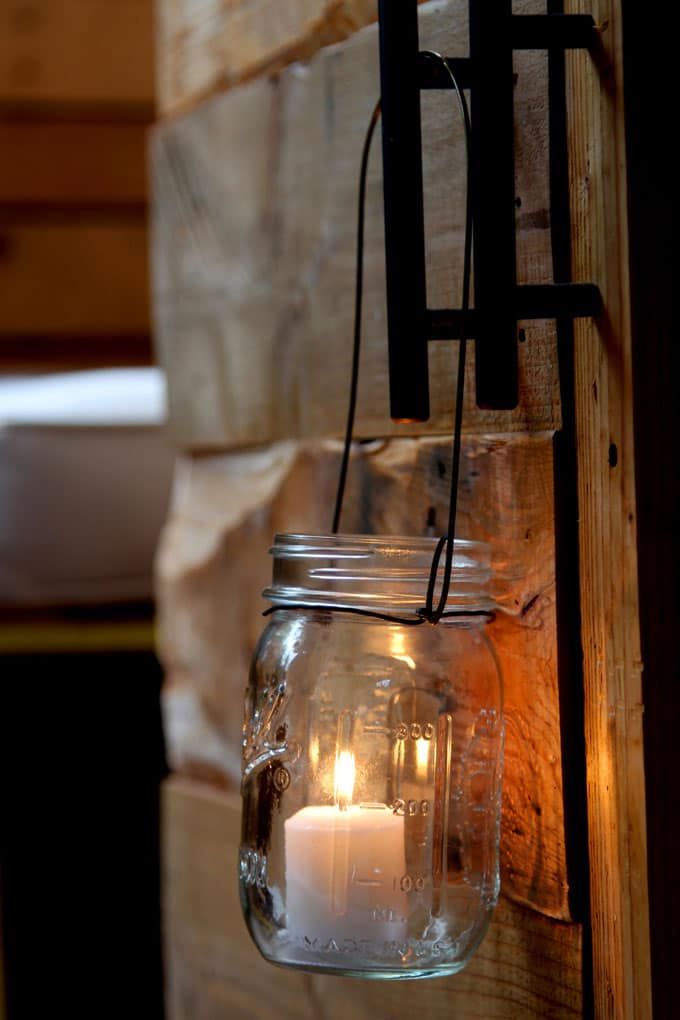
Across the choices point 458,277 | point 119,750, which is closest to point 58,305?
point 119,750

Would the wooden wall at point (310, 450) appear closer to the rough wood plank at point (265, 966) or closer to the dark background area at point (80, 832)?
the rough wood plank at point (265, 966)

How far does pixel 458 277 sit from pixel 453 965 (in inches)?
16.6

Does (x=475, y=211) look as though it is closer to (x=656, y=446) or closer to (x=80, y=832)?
(x=656, y=446)

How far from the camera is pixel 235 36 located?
42.8 inches

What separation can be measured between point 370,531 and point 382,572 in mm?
193

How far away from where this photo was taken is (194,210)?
1.17 metres

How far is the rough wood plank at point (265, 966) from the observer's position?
29.7 inches

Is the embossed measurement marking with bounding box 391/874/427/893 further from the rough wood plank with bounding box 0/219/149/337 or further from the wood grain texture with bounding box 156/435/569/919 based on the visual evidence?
the rough wood plank with bounding box 0/219/149/337

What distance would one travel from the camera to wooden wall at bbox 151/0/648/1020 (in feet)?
2.42

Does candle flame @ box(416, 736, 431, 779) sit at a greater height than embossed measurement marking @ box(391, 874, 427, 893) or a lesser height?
greater

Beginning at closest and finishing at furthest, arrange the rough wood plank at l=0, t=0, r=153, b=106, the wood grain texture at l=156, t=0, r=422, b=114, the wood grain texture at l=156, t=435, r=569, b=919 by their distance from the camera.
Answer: the wood grain texture at l=156, t=435, r=569, b=919
the wood grain texture at l=156, t=0, r=422, b=114
the rough wood plank at l=0, t=0, r=153, b=106

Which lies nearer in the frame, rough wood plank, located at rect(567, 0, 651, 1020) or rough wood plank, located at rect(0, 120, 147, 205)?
rough wood plank, located at rect(567, 0, 651, 1020)

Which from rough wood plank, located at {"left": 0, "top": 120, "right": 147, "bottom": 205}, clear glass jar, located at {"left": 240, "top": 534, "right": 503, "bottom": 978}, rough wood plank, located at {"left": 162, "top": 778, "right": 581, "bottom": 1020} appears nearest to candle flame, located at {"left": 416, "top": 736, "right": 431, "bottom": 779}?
clear glass jar, located at {"left": 240, "top": 534, "right": 503, "bottom": 978}

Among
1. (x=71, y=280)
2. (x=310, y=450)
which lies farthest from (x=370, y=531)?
(x=71, y=280)
